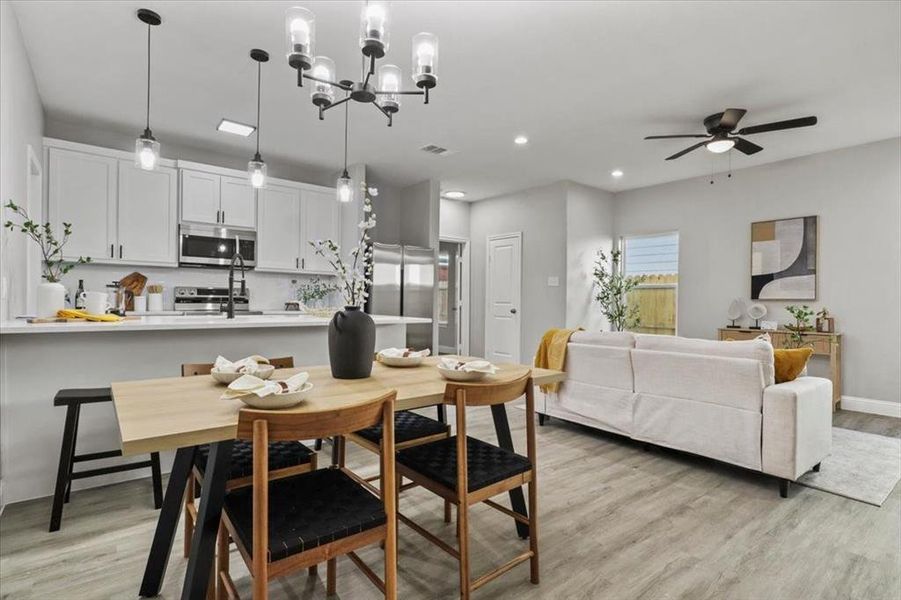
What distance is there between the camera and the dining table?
4.06 ft

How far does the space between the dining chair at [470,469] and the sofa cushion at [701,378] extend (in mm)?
1746

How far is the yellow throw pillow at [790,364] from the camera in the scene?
2.89m

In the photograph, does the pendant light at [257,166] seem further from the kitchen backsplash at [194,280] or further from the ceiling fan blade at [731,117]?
the ceiling fan blade at [731,117]

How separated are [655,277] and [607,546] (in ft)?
17.5

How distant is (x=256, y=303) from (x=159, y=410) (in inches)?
172

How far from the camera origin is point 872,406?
4770 millimetres

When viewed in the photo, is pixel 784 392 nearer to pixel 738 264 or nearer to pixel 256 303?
pixel 738 264

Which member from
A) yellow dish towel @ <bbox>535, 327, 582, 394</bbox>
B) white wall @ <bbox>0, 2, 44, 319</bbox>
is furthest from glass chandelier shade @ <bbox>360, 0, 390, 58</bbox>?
yellow dish towel @ <bbox>535, 327, 582, 394</bbox>

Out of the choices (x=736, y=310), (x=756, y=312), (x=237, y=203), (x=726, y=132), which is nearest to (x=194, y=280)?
(x=237, y=203)

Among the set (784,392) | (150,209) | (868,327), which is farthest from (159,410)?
(868,327)

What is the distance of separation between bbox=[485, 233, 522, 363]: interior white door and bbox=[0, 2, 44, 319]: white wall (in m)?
5.45

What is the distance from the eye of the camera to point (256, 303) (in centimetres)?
553

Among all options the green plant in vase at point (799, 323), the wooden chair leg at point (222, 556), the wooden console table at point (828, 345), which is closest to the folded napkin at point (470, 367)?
the wooden chair leg at point (222, 556)

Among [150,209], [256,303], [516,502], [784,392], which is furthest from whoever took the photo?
[256,303]
